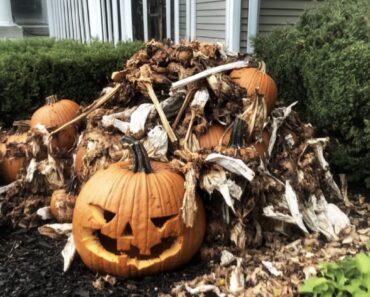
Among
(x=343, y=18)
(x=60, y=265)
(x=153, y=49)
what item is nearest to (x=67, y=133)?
(x=153, y=49)

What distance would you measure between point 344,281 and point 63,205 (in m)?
1.94

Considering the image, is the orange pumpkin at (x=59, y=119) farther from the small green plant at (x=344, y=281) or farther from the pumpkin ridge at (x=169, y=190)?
the small green plant at (x=344, y=281)

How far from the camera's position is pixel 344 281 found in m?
2.07

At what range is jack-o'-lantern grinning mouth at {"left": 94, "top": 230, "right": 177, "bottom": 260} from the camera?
8.41 ft

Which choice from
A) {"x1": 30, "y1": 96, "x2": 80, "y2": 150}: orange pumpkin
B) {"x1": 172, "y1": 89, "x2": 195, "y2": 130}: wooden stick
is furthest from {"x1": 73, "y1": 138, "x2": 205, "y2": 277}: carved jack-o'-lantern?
{"x1": 30, "y1": 96, "x2": 80, "y2": 150}: orange pumpkin

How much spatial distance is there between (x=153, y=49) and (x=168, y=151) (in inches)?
37.2

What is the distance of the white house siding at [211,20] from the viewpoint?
6621mm

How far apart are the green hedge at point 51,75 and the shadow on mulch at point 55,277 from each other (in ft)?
6.88

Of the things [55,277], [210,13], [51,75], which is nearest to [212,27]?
[210,13]

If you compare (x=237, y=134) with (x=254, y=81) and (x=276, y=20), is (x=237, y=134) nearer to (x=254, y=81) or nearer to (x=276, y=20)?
(x=254, y=81)

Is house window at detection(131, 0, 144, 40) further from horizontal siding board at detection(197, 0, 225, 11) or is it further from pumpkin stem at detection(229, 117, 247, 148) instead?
pumpkin stem at detection(229, 117, 247, 148)

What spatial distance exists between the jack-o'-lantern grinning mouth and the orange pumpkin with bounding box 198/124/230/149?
Result: 2.34 feet

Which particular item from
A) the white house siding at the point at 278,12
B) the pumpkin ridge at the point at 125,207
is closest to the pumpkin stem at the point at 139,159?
the pumpkin ridge at the point at 125,207

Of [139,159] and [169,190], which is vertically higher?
[139,159]
